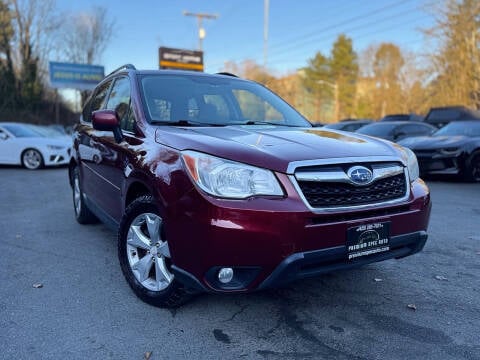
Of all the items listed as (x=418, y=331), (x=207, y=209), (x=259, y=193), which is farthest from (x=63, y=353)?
(x=418, y=331)

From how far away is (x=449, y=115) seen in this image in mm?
17500

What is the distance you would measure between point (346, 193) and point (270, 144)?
1.85ft

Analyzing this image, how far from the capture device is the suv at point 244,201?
2412 mm

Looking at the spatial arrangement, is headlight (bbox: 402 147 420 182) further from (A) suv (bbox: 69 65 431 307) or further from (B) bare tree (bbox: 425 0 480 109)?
(B) bare tree (bbox: 425 0 480 109)

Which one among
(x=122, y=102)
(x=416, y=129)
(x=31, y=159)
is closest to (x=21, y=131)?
(x=31, y=159)

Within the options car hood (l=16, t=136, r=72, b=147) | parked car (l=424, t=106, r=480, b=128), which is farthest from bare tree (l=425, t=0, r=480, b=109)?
car hood (l=16, t=136, r=72, b=147)

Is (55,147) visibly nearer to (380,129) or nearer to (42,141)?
(42,141)

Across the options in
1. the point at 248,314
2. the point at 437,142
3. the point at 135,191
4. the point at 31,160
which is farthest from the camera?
the point at 31,160

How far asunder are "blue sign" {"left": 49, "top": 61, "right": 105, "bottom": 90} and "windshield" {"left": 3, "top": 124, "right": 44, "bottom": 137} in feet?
70.4

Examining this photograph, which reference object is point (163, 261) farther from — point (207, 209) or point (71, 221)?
point (71, 221)

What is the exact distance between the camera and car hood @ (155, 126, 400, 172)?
2.53 metres

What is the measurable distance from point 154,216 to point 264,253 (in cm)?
88

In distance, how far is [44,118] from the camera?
36.3m

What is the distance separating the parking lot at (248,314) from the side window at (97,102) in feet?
4.97
